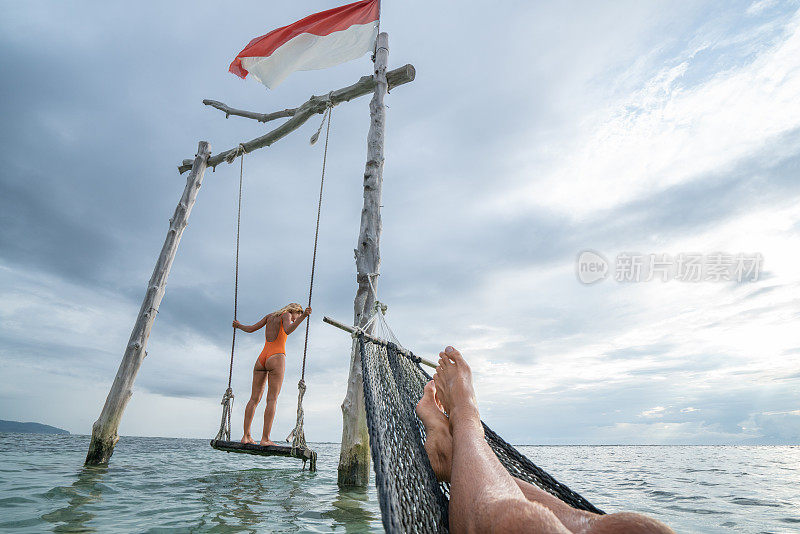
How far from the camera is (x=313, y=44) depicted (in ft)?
16.8

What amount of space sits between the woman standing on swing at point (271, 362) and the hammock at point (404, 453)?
6.95ft

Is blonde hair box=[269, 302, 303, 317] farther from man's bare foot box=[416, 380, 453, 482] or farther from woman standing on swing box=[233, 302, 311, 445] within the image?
man's bare foot box=[416, 380, 453, 482]

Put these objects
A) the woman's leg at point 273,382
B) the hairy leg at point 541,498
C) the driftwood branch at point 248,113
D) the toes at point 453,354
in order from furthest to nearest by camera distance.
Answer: the driftwood branch at point 248,113, the woman's leg at point 273,382, the toes at point 453,354, the hairy leg at point 541,498

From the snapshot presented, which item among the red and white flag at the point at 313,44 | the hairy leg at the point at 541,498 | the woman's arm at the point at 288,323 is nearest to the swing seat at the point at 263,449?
the woman's arm at the point at 288,323

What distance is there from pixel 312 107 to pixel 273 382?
3.44 metres

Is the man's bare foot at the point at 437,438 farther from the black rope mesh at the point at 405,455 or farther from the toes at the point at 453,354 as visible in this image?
the toes at the point at 453,354

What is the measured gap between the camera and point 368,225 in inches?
159

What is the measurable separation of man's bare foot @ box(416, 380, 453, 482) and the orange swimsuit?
9.80 ft

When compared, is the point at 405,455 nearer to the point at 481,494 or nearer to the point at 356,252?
the point at 481,494

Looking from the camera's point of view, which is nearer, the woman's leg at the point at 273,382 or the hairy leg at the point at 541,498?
the hairy leg at the point at 541,498

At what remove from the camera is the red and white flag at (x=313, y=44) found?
16.3 ft

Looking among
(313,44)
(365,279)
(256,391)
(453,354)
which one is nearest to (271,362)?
(256,391)

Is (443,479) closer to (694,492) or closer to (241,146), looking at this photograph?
(694,492)

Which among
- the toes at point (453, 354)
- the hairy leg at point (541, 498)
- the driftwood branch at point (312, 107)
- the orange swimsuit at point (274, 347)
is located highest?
the driftwood branch at point (312, 107)
